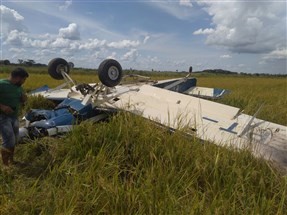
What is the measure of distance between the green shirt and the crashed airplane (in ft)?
1.79

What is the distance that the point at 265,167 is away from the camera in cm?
345

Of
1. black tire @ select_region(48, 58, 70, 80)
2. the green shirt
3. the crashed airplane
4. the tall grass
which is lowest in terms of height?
the tall grass

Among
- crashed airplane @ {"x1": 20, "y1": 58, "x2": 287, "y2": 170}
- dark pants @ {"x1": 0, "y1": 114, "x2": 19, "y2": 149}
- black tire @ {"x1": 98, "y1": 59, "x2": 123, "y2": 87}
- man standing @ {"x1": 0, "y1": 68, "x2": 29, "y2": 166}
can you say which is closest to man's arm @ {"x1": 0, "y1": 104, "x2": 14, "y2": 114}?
man standing @ {"x1": 0, "y1": 68, "x2": 29, "y2": 166}

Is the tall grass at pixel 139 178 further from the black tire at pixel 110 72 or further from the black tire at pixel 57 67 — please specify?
the black tire at pixel 57 67

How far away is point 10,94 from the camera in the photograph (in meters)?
4.45

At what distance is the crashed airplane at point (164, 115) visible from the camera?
4324 mm

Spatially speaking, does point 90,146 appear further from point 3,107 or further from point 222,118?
point 222,118

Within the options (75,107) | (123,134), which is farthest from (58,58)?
(123,134)

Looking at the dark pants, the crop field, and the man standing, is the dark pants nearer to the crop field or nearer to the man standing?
the man standing

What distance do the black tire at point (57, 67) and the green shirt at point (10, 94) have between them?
101 inches

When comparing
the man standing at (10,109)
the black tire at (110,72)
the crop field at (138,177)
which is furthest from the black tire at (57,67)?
the crop field at (138,177)

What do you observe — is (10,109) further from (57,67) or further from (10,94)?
(57,67)

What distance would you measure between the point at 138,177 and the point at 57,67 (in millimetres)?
4566

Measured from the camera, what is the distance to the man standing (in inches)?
169
